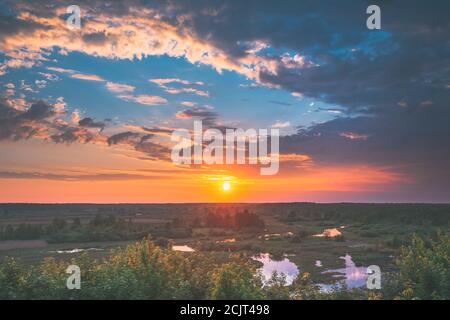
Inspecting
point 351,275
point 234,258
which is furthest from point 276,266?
point 234,258

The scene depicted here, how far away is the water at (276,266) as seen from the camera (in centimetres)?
3986

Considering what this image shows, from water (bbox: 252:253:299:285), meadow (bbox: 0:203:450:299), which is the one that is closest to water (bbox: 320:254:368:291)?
meadow (bbox: 0:203:450:299)

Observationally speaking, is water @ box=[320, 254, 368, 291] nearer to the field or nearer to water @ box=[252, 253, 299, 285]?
the field

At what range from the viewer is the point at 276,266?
44.5 meters

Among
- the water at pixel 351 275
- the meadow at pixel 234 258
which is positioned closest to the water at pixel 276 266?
the meadow at pixel 234 258

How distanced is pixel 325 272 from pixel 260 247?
59.4 ft

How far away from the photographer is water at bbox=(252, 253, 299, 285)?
39856 millimetres

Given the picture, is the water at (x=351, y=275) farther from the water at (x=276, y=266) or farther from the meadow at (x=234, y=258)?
the water at (x=276, y=266)

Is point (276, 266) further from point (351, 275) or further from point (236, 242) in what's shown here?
point (236, 242)

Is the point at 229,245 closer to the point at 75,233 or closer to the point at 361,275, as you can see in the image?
the point at 361,275

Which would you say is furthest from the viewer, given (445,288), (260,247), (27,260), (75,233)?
(75,233)

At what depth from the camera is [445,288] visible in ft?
49.1

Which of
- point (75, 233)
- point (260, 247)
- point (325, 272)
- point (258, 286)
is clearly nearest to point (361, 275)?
point (325, 272)
